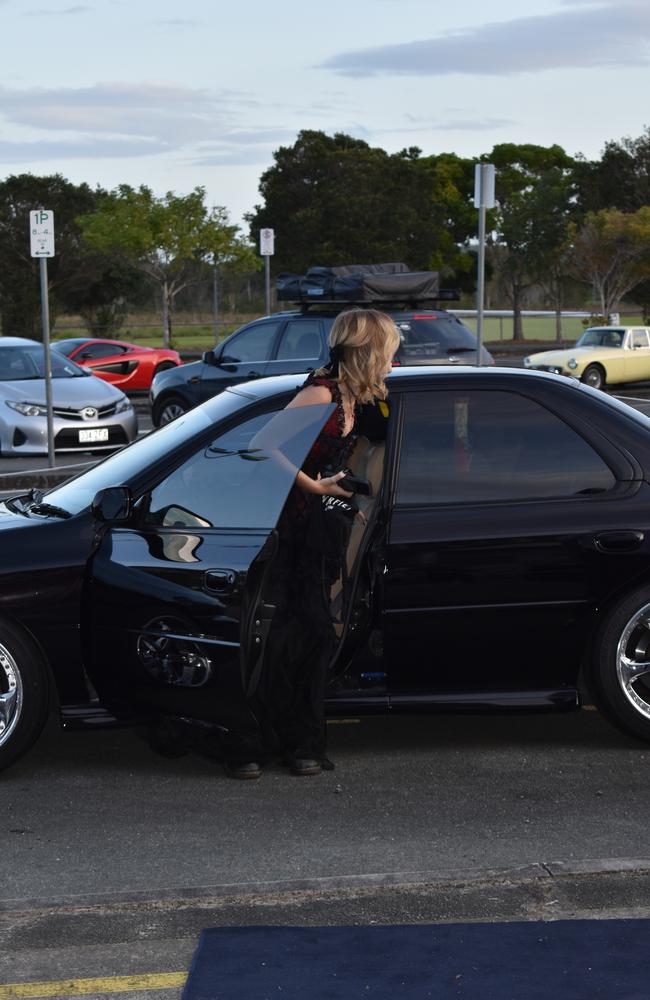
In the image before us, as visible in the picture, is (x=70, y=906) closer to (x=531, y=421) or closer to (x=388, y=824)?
(x=388, y=824)

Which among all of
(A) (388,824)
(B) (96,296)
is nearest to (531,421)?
(A) (388,824)

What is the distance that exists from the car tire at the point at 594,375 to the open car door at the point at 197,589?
24.2 metres

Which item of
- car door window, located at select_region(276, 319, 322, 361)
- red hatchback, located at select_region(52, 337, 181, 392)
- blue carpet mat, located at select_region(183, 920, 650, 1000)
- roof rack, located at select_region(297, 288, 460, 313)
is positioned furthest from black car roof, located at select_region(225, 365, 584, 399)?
red hatchback, located at select_region(52, 337, 181, 392)

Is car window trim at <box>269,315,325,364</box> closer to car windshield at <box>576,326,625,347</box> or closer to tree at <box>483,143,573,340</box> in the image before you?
car windshield at <box>576,326,625,347</box>

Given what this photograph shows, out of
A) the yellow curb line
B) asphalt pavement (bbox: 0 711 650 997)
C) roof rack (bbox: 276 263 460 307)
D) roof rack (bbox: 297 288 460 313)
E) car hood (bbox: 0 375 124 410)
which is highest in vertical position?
roof rack (bbox: 276 263 460 307)

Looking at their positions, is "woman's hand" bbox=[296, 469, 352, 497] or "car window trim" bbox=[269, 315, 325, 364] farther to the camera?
"car window trim" bbox=[269, 315, 325, 364]

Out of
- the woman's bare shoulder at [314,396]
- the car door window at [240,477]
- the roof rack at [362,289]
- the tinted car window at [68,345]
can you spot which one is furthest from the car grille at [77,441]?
the woman's bare shoulder at [314,396]

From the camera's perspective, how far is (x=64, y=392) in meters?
17.8

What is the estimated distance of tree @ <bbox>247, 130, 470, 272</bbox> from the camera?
167 feet

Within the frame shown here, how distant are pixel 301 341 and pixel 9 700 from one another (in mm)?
11847

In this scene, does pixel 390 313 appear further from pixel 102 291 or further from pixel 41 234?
pixel 102 291

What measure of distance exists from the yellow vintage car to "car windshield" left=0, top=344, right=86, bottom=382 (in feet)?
40.5

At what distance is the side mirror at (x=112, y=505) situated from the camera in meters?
5.53

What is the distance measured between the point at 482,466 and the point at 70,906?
242cm
